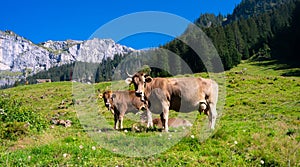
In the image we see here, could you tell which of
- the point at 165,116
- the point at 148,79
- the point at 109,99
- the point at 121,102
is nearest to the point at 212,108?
the point at 165,116

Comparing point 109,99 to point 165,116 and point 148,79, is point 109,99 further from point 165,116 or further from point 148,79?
point 165,116

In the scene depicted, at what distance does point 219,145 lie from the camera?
936 centimetres

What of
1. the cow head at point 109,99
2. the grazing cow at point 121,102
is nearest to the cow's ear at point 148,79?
the grazing cow at point 121,102

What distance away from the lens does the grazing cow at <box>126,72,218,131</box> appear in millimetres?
12562

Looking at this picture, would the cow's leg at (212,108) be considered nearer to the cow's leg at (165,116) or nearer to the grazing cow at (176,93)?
the grazing cow at (176,93)

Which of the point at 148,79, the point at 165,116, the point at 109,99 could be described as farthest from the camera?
the point at 109,99

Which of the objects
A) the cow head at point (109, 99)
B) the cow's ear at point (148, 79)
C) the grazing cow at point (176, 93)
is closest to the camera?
the grazing cow at point (176, 93)

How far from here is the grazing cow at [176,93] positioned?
1256cm

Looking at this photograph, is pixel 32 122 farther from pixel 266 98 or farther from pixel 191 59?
pixel 191 59

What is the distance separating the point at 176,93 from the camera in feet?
42.4

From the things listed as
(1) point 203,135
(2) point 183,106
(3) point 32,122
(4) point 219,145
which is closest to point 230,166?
(4) point 219,145

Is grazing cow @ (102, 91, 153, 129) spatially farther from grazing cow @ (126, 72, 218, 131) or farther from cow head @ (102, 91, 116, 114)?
grazing cow @ (126, 72, 218, 131)

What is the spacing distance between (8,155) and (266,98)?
2640 cm

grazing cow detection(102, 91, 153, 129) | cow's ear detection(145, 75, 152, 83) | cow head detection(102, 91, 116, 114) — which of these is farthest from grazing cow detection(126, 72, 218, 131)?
cow head detection(102, 91, 116, 114)
